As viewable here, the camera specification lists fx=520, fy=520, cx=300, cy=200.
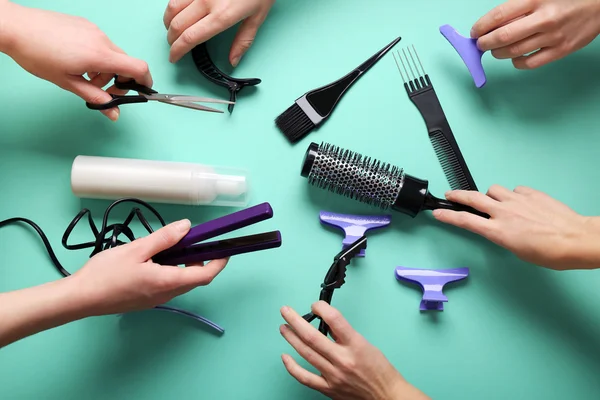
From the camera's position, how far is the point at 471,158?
3.14 ft

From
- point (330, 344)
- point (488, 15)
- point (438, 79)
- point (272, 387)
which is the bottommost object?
point (272, 387)

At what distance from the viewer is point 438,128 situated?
947mm

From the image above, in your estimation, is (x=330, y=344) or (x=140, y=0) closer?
(x=330, y=344)

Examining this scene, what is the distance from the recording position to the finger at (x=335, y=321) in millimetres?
790

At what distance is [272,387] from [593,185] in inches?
27.4

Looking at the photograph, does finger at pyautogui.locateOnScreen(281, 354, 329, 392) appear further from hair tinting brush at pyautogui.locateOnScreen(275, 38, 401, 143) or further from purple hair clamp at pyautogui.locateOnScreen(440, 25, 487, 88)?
purple hair clamp at pyautogui.locateOnScreen(440, 25, 487, 88)

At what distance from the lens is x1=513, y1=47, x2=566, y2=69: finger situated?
2.99 feet

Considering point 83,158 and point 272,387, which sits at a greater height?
point 83,158

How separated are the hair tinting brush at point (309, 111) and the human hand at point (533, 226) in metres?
0.26

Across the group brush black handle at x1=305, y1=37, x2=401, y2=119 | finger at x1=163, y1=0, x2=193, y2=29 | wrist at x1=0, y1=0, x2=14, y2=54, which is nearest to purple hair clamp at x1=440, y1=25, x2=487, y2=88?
brush black handle at x1=305, y1=37, x2=401, y2=119

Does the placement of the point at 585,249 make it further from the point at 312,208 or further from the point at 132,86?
the point at 132,86

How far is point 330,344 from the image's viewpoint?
0.79 m

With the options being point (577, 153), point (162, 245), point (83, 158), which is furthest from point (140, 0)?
point (577, 153)

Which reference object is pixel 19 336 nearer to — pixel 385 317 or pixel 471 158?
pixel 385 317
